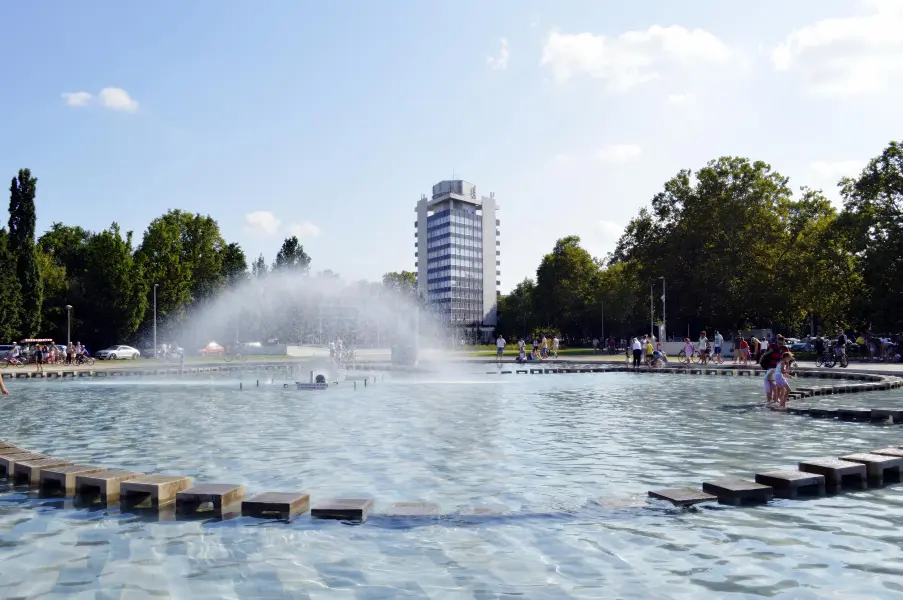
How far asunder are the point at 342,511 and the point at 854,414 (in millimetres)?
15286

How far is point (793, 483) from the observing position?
9.55m

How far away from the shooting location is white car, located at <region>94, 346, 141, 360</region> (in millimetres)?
69750

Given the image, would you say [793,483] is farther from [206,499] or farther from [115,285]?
[115,285]

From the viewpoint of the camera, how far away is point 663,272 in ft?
228

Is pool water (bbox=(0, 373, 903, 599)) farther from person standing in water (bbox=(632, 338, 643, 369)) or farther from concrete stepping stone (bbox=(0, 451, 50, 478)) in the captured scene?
person standing in water (bbox=(632, 338, 643, 369))

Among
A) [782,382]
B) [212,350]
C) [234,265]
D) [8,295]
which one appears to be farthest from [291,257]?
[782,382]

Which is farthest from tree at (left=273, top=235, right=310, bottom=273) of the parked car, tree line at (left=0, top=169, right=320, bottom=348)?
the parked car

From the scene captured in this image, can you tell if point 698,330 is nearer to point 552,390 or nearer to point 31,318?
point 552,390

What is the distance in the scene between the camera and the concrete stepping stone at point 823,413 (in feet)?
61.4

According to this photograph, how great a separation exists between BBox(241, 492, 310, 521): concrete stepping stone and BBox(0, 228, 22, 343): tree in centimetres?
6710

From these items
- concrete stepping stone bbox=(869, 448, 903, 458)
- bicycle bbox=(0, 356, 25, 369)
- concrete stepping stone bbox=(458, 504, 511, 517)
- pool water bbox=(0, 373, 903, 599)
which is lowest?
pool water bbox=(0, 373, 903, 599)

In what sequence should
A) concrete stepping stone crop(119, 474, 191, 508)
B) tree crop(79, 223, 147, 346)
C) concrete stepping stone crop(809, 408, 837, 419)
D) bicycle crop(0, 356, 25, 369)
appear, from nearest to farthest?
concrete stepping stone crop(119, 474, 191, 508) < concrete stepping stone crop(809, 408, 837, 419) < bicycle crop(0, 356, 25, 369) < tree crop(79, 223, 147, 346)

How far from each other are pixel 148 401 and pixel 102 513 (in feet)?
56.8

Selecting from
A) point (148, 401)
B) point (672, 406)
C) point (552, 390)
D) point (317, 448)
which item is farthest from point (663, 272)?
point (317, 448)
